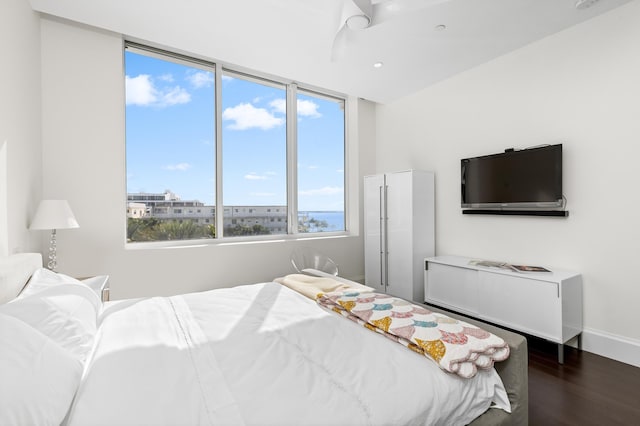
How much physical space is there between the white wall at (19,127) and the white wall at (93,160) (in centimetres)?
13

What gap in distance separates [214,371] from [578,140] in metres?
3.26

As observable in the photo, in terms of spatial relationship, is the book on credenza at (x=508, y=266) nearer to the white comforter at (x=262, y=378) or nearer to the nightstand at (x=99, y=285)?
the white comforter at (x=262, y=378)

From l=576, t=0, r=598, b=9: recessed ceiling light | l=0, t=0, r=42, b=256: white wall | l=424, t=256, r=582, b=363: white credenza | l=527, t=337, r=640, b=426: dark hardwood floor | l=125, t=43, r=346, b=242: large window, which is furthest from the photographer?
l=125, t=43, r=346, b=242: large window

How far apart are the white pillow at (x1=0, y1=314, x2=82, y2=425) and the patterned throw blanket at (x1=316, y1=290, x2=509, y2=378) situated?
120 cm

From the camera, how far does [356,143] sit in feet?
15.5

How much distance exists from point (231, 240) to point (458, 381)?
3142 millimetres

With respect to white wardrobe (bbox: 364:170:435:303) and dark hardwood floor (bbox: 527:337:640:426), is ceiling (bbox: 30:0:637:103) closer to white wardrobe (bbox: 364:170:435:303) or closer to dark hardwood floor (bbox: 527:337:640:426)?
white wardrobe (bbox: 364:170:435:303)

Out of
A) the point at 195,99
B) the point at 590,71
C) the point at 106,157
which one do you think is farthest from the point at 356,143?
the point at 106,157

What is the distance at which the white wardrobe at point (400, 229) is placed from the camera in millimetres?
3770

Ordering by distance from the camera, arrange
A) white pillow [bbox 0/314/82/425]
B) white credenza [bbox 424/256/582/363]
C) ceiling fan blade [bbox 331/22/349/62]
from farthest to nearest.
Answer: white credenza [bbox 424/256/582/363]
ceiling fan blade [bbox 331/22/349/62]
white pillow [bbox 0/314/82/425]

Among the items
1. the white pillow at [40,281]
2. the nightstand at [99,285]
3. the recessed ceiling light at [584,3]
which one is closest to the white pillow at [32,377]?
the white pillow at [40,281]

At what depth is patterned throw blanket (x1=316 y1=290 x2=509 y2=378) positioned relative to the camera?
4.09 ft

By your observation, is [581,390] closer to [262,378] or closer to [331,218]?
[262,378]

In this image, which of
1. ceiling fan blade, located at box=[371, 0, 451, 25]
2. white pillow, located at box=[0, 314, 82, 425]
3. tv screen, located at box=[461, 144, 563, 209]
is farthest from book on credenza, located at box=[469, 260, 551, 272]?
white pillow, located at box=[0, 314, 82, 425]
